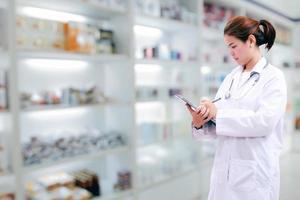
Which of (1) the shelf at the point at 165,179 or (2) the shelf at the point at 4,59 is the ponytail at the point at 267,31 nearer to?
(2) the shelf at the point at 4,59

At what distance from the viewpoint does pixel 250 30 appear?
149cm

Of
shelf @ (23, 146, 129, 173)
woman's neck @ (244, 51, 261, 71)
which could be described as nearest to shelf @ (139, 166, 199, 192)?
shelf @ (23, 146, 129, 173)

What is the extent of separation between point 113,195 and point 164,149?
114 centimetres

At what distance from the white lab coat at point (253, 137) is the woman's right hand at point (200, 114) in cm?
7

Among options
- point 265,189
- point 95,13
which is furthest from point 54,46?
point 265,189

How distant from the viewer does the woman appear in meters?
1.46

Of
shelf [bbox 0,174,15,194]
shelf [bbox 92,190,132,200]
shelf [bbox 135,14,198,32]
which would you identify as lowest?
shelf [bbox 92,190,132,200]

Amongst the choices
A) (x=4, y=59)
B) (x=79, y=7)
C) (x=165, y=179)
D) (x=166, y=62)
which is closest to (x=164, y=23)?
(x=166, y=62)

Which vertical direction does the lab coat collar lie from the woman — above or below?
above

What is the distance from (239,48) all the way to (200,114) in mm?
372

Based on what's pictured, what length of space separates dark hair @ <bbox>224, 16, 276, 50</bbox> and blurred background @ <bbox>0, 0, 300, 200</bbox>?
1356 mm

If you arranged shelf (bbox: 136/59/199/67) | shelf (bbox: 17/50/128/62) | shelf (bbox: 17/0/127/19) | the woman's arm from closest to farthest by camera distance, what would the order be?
the woman's arm < shelf (bbox: 17/50/128/62) < shelf (bbox: 17/0/127/19) < shelf (bbox: 136/59/199/67)

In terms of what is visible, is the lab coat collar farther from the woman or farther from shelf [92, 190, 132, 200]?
shelf [92, 190, 132, 200]

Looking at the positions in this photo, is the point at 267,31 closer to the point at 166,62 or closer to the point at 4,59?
the point at 4,59
